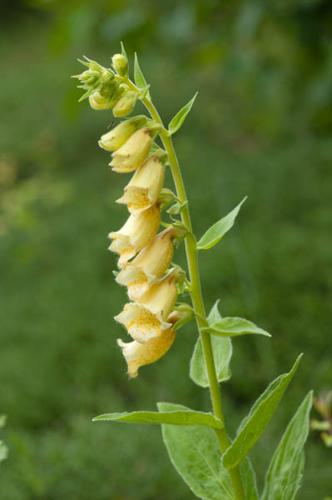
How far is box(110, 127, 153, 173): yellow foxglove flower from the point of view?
4.46 feet

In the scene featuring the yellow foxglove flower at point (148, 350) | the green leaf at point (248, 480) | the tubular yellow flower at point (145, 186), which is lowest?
the green leaf at point (248, 480)

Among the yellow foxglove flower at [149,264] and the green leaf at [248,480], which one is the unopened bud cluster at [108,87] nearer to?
the yellow foxglove flower at [149,264]

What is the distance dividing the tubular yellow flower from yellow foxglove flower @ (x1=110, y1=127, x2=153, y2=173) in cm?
2

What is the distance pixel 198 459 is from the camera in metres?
1.66

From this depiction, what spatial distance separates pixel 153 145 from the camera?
1.44 m

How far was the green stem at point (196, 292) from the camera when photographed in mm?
1404

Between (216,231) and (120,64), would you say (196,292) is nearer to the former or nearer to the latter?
(216,231)

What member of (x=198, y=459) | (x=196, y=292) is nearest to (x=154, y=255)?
(x=196, y=292)

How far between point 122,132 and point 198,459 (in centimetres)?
75

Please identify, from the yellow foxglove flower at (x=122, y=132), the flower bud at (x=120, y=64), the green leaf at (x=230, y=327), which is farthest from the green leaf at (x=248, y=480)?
the flower bud at (x=120, y=64)

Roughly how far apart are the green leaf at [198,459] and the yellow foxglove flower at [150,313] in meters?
0.27

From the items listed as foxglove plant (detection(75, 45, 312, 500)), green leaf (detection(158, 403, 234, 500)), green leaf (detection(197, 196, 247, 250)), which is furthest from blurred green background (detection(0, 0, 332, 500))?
green leaf (detection(197, 196, 247, 250))

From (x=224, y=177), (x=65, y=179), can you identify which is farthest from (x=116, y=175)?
(x=224, y=177)

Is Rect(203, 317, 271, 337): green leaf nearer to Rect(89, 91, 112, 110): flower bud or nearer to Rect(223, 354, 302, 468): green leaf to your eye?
Rect(223, 354, 302, 468): green leaf
